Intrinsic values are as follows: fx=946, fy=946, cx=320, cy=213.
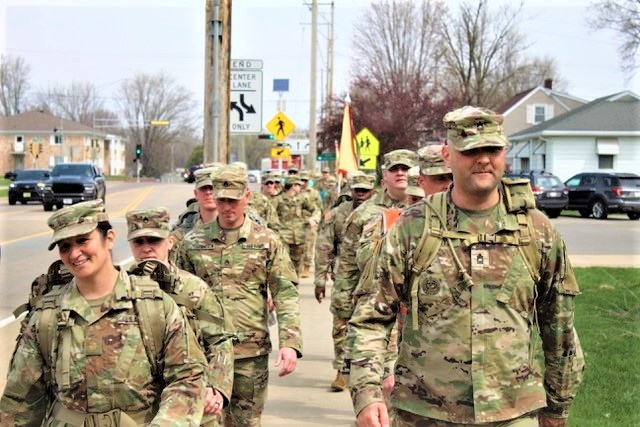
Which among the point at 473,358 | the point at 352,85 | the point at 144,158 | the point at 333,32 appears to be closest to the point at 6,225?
the point at 333,32

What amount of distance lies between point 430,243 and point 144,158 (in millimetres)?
121189

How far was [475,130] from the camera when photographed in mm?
3900

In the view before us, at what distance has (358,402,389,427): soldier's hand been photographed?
12.0 ft

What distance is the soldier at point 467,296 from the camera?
3816 mm

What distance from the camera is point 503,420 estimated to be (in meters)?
3.79

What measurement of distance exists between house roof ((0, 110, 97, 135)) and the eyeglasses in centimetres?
9850

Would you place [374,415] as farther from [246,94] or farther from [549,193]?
[549,193]

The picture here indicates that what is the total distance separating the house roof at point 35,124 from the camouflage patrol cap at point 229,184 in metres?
97.4

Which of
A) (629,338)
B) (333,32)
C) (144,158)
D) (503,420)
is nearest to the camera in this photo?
(503,420)

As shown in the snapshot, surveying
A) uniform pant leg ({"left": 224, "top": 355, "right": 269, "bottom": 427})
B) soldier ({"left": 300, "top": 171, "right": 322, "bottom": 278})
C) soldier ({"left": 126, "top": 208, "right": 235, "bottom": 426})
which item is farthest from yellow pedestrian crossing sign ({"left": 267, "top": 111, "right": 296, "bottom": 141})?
soldier ({"left": 126, "top": 208, "right": 235, "bottom": 426})

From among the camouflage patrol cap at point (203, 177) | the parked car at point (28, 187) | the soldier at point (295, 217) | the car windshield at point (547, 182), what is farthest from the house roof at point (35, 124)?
the camouflage patrol cap at point (203, 177)

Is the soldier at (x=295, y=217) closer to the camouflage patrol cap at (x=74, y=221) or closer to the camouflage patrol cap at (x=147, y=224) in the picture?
the camouflage patrol cap at (x=147, y=224)

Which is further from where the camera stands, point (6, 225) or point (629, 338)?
point (6, 225)

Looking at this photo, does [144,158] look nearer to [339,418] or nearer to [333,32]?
[333,32]
